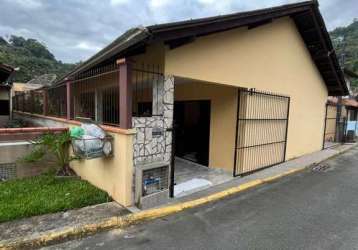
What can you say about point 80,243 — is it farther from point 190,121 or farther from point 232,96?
point 190,121

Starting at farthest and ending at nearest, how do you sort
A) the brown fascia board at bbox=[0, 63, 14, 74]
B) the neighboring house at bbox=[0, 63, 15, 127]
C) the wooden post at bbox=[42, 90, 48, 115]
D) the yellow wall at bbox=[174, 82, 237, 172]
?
the neighboring house at bbox=[0, 63, 15, 127]
the brown fascia board at bbox=[0, 63, 14, 74]
the wooden post at bbox=[42, 90, 48, 115]
the yellow wall at bbox=[174, 82, 237, 172]

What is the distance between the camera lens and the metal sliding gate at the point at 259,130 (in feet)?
23.0

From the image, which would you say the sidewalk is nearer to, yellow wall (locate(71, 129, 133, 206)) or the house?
yellow wall (locate(71, 129, 133, 206))

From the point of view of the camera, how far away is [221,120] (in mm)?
7461

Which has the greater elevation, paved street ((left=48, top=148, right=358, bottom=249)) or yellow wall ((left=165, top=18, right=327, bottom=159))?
yellow wall ((left=165, top=18, right=327, bottom=159))

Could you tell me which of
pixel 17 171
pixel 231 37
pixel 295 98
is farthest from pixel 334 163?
pixel 17 171

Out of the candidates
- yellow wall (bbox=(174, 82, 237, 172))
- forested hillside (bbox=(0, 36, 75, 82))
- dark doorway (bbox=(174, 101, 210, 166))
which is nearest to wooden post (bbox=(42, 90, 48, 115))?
dark doorway (bbox=(174, 101, 210, 166))

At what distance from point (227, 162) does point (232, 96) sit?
2.11m

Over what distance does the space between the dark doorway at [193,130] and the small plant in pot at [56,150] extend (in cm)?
408

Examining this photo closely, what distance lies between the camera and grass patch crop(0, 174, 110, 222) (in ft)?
13.1

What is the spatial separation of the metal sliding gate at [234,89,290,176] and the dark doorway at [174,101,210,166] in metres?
1.36

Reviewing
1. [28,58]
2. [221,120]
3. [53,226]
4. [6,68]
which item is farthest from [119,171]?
[28,58]

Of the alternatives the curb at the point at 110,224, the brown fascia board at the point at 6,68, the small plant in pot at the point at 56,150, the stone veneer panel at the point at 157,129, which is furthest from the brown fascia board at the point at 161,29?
the brown fascia board at the point at 6,68

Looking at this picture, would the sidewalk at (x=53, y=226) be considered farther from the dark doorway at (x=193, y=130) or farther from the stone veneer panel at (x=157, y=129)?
the dark doorway at (x=193, y=130)
